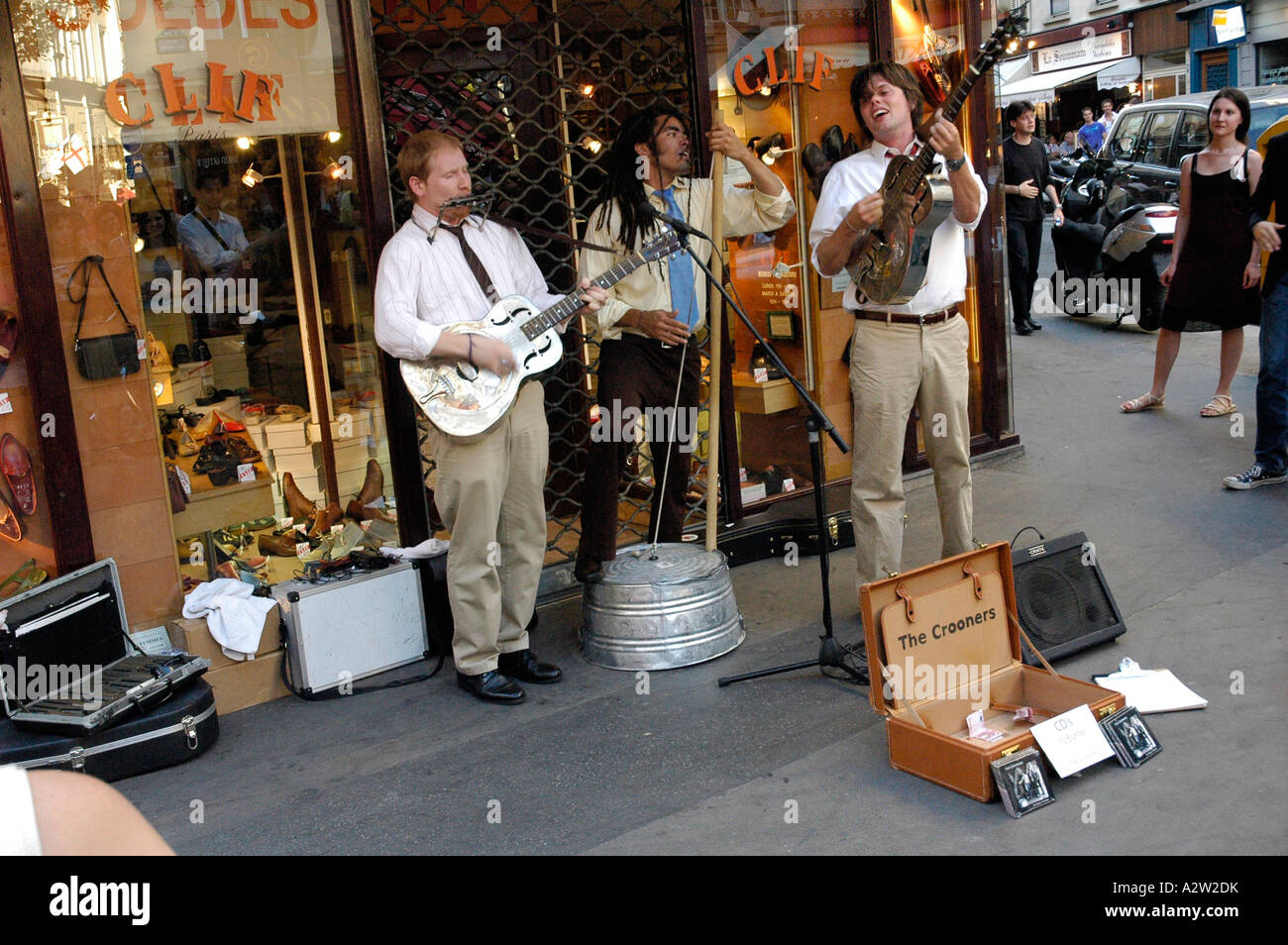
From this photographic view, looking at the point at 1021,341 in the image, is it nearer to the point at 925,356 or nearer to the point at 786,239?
the point at 786,239

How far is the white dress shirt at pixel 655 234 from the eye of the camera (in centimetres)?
470

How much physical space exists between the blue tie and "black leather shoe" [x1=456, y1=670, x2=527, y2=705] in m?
1.55

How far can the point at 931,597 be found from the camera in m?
3.69

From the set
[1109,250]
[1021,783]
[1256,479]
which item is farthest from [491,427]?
[1109,250]

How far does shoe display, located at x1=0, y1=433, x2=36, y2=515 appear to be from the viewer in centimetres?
424

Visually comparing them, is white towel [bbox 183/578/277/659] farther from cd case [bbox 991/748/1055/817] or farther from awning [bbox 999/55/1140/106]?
awning [bbox 999/55/1140/106]

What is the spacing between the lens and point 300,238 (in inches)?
203

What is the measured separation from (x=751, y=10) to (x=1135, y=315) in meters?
5.58

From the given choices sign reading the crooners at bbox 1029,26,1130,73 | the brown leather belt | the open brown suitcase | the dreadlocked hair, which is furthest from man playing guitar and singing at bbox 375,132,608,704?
sign reading the crooners at bbox 1029,26,1130,73

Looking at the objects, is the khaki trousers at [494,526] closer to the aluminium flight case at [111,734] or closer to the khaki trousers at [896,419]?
the aluminium flight case at [111,734]

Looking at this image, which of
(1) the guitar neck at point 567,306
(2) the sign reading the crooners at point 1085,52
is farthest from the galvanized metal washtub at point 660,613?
(2) the sign reading the crooners at point 1085,52

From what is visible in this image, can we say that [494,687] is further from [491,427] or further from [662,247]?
[662,247]

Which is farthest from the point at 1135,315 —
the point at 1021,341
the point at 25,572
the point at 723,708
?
the point at 25,572

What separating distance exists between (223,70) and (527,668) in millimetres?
2507
